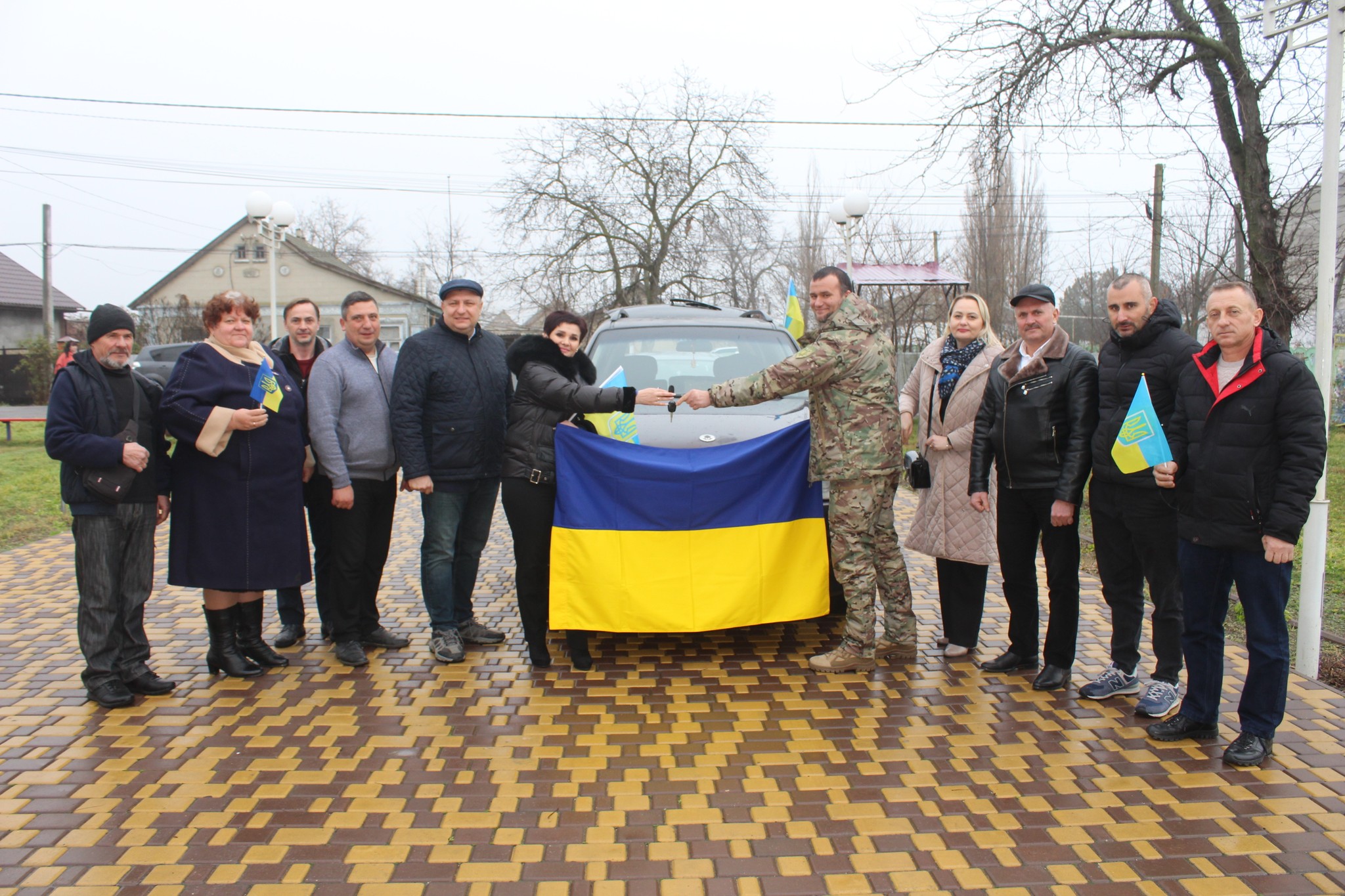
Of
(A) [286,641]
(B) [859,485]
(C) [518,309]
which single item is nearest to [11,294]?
(C) [518,309]

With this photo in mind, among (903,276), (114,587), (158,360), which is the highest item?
(903,276)

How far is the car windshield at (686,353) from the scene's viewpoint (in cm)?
613

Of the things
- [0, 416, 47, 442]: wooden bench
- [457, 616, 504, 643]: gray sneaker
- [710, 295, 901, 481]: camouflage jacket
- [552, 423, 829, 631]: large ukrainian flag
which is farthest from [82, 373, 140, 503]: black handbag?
[0, 416, 47, 442]: wooden bench

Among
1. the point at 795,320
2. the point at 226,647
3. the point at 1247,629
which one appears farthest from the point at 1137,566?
the point at 226,647

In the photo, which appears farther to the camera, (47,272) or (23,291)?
(23,291)

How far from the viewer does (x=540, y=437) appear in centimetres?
487

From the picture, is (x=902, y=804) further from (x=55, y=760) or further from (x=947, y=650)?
(x=55, y=760)

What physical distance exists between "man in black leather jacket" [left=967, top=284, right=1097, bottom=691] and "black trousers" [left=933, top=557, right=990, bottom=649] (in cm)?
23

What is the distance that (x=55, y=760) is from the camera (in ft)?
12.4

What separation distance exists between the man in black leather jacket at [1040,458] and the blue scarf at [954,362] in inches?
9.0

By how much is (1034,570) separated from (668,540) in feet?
6.42

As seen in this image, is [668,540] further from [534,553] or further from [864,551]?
[864,551]

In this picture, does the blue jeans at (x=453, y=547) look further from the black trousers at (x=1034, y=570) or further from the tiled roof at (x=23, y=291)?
the tiled roof at (x=23, y=291)

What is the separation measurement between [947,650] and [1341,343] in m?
16.8
